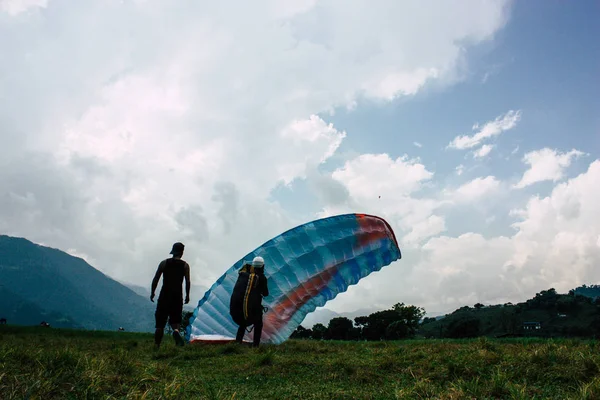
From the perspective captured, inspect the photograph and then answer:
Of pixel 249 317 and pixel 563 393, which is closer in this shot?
pixel 563 393

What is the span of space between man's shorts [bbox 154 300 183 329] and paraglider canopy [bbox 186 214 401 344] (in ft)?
5.64

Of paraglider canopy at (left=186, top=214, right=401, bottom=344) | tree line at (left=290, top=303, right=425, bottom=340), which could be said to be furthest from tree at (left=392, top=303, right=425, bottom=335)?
paraglider canopy at (left=186, top=214, right=401, bottom=344)

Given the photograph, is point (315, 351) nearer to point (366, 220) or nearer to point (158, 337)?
point (158, 337)

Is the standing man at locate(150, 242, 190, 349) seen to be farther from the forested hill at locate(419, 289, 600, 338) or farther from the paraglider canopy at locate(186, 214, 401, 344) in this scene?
the forested hill at locate(419, 289, 600, 338)

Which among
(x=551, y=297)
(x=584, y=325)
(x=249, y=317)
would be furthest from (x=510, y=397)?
(x=551, y=297)

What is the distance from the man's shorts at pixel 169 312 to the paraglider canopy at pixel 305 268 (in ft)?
5.64

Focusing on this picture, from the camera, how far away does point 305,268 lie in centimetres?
1238

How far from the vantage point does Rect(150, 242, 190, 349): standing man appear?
10.4 m

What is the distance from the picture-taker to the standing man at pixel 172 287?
34.3 feet

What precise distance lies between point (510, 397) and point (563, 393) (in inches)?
23.5

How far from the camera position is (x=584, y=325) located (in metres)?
55.8

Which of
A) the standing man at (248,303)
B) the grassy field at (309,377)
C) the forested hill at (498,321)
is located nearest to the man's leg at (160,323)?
the standing man at (248,303)

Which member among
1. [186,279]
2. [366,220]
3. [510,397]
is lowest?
[510,397]

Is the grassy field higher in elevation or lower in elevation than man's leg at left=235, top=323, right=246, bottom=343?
lower
